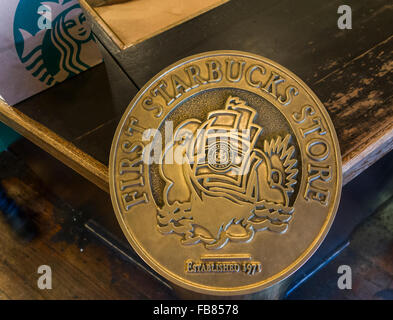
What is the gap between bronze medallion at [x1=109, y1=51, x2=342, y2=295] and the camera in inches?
26.0

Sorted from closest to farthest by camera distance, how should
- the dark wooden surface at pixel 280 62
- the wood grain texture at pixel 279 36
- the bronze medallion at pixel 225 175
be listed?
the bronze medallion at pixel 225 175
the dark wooden surface at pixel 280 62
the wood grain texture at pixel 279 36

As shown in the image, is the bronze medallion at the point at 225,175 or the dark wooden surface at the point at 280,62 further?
the dark wooden surface at the point at 280,62

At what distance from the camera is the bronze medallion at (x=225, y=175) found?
0.66 meters

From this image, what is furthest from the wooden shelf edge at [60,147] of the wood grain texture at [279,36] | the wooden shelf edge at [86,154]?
the wood grain texture at [279,36]

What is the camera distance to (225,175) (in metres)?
0.69

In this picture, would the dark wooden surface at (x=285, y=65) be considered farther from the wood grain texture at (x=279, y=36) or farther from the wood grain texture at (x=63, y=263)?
the wood grain texture at (x=63, y=263)

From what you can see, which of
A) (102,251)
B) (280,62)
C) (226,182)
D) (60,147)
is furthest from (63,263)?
(280,62)

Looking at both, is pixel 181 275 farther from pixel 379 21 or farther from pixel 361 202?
pixel 379 21

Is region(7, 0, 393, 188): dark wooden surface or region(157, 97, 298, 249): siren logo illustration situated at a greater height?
region(7, 0, 393, 188): dark wooden surface

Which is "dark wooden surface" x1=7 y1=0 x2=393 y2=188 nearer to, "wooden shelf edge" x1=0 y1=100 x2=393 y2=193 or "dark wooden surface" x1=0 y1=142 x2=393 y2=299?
"wooden shelf edge" x1=0 y1=100 x2=393 y2=193

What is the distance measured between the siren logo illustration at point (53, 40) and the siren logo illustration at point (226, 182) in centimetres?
A: 39

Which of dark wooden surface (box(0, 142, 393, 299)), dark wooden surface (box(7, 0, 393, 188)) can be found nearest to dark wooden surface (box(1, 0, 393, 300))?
dark wooden surface (box(7, 0, 393, 188))

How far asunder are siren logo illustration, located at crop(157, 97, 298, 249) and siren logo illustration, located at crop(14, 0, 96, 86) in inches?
15.3

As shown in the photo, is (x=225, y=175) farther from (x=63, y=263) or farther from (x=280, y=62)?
(x=63, y=263)
